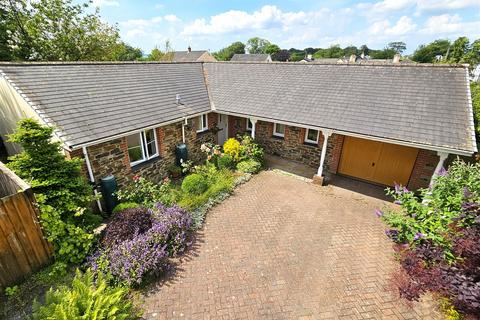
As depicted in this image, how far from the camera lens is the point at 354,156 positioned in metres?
10.6

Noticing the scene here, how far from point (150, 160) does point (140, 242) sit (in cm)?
445

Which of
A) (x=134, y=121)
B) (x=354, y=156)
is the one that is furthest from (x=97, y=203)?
(x=354, y=156)

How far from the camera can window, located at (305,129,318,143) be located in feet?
38.3

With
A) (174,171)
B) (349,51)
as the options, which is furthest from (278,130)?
(349,51)

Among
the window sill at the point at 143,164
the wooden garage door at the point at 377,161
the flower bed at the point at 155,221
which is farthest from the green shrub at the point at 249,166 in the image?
the wooden garage door at the point at 377,161

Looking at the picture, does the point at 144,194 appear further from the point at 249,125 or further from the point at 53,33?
the point at 53,33

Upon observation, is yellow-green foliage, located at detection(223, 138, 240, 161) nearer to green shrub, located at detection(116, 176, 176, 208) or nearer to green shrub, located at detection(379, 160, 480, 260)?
green shrub, located at detection(116, 176, 176, 208)

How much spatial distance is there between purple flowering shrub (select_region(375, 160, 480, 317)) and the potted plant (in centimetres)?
805

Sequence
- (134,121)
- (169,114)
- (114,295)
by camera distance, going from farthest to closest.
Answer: (169,114) → (134,121) → (114,295)

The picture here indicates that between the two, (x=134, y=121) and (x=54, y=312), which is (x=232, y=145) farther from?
(x=54, y=312)

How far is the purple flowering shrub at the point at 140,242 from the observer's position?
5327 millimetres

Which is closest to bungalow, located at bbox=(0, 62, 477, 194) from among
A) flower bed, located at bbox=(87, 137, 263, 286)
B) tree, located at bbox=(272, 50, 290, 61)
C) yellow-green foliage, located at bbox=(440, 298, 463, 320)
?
flower bed, located at bbox=(87, 137, 263, 286)

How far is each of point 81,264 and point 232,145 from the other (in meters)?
7.61

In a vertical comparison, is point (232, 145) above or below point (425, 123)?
below
